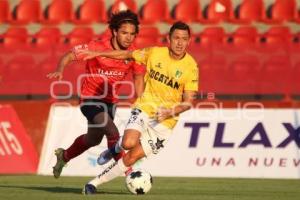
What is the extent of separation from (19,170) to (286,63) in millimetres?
5190

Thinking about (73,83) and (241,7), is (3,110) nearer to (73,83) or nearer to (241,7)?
(73,83)

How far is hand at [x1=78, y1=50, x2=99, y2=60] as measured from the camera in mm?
9477

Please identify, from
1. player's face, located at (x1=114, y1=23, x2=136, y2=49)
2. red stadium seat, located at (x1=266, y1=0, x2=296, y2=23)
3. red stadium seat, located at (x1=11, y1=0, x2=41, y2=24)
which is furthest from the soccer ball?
red stadium seat, located at (x1=11, y1=0, x2=41, y2=24)

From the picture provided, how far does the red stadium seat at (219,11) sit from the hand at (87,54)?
954 cm

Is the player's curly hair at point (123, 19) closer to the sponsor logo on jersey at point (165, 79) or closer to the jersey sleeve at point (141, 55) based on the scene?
the jersey sleeve at point (141, 55)

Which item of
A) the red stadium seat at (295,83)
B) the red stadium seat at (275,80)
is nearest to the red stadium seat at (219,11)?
the red stadium seat at (275,80)

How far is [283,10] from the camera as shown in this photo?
1941cm

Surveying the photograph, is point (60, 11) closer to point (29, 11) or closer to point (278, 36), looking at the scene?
point (29, 11)

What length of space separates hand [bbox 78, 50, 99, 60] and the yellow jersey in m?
0.46

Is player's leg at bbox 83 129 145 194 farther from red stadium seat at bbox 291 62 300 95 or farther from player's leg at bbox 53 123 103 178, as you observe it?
red stadium seat at bbox 291 62 300 95

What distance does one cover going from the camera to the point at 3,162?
1430 centimetres

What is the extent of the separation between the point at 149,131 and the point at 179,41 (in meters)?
1.12

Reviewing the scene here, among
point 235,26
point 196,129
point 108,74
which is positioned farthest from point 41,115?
point 235,26

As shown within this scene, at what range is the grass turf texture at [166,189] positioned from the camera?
9.39m
